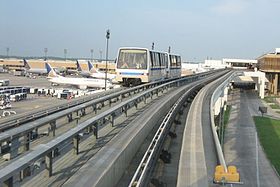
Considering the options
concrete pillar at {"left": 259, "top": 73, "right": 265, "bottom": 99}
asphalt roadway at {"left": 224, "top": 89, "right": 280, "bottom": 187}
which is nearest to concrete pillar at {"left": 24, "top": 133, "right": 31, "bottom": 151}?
asphalt roadway at {"left": 224, "top": 89, "right": 280, "bottom": 187}

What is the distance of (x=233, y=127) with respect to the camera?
4831cm

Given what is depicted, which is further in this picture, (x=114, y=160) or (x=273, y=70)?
(x=273, y=70)

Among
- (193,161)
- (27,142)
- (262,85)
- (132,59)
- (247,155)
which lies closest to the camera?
(27,142)

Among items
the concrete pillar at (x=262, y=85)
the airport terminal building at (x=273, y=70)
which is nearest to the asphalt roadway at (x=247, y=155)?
the concrete pillar at (x=262, y=85)

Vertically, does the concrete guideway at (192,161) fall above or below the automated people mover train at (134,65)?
below

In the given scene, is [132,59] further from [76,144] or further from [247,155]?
[76,144]

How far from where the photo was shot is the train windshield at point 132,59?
30847 millimetres

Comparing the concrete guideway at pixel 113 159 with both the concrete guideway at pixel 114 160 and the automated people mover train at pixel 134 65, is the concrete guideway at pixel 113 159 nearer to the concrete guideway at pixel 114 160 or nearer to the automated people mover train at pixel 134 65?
the concrete guideway at pixel 114 160

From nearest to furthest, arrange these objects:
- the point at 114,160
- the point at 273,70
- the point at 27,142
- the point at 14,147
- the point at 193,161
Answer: the point at 14,147
the point at 27,142
the point at 114,160
the point at 193,161
the point at 273,70

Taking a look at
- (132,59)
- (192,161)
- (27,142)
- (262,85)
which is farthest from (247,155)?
(262,85)

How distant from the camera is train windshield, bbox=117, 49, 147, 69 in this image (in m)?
30.8

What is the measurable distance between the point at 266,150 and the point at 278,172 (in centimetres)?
725

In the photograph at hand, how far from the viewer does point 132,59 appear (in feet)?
101

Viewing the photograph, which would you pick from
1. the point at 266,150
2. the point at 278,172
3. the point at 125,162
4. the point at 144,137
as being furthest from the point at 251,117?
the point at 125,162
